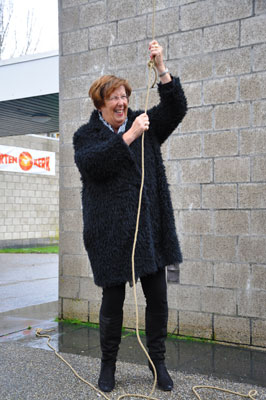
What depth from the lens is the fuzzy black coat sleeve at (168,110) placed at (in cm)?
277

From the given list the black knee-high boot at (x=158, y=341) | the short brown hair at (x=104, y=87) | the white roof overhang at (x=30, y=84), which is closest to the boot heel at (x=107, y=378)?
the black knee-high boot at (x=158, y=341)

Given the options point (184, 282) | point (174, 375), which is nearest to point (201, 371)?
point (174, 375)

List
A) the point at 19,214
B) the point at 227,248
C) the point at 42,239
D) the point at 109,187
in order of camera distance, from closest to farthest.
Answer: the point at 109,187
the point at 227,248
the point at 19,214
the point at 42,239

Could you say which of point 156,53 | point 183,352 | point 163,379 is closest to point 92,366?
point 163,379

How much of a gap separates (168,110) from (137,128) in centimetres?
28

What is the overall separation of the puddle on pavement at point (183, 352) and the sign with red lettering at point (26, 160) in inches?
416

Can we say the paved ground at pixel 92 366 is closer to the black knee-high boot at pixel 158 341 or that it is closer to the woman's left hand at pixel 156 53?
the black knee-high boot at pixel 158 341

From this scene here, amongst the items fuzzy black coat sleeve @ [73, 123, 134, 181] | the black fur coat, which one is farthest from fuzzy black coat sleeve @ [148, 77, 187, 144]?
fuzzy black coat sleeve @ [73, 123, 134, 181]

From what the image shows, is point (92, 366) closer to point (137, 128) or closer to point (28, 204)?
point (137, 128)

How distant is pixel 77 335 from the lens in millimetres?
4129

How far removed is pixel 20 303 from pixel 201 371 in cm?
323

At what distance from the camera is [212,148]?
155 inches

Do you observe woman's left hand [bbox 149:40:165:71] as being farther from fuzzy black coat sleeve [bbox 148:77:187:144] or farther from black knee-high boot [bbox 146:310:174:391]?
black knee-high boot [bbox 146:310:174:391]

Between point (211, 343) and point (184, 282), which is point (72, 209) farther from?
point (211, 343)
